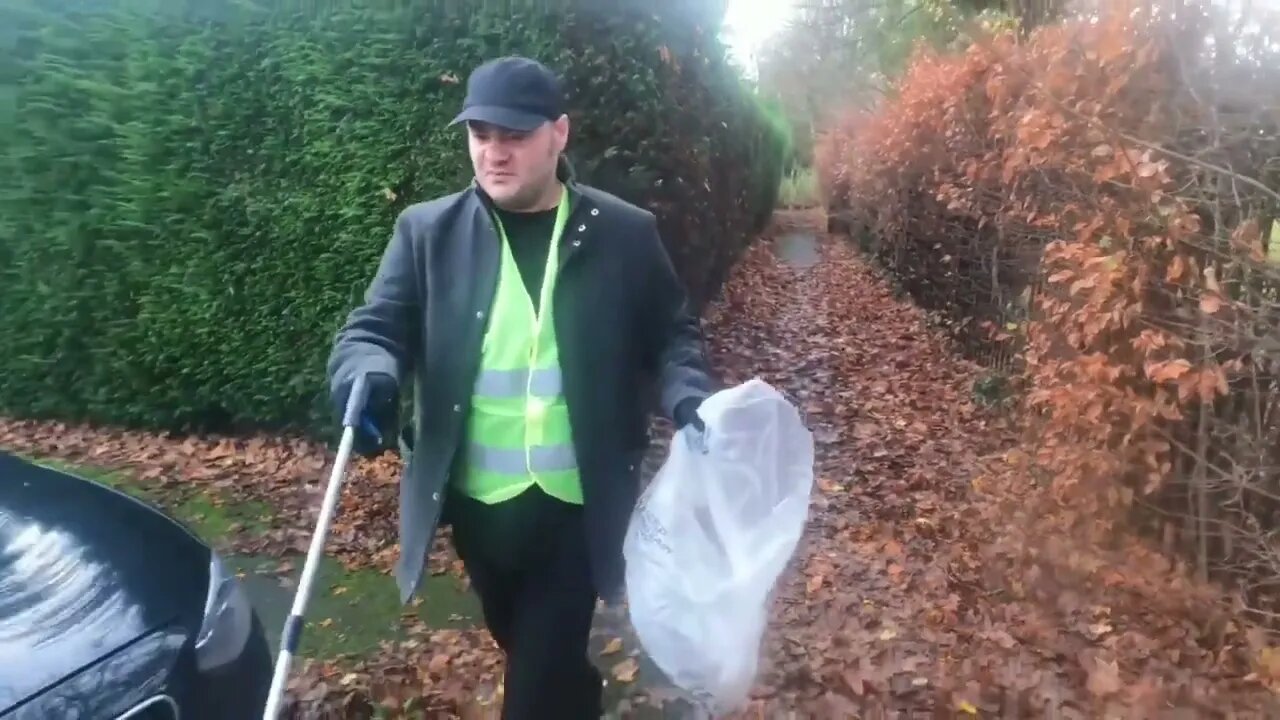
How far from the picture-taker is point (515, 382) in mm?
2617

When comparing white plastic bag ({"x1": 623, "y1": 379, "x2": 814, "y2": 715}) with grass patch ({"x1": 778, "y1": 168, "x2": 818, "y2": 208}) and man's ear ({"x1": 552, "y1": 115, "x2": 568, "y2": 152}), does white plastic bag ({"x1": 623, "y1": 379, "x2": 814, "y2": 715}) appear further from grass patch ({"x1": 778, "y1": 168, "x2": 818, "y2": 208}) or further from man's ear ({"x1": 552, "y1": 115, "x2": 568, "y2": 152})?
grass patch ({"x1": 778, "y1": 168, "x2": 818, "y2": 208})

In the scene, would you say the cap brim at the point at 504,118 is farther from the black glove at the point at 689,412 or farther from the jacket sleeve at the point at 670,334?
the black glove at the point at 689,412

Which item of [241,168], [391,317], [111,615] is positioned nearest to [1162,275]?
[391,317]

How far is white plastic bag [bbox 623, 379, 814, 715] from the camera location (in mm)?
2594

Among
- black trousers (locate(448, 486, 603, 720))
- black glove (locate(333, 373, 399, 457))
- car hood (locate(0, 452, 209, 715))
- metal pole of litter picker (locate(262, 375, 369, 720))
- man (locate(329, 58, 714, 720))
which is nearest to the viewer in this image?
metal pole of litter picker (locate(262, 375, 369, 720))

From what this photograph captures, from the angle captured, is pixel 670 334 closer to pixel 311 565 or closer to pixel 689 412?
pixel 689 412

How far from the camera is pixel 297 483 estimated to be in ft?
20.0

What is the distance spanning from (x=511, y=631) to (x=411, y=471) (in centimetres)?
52

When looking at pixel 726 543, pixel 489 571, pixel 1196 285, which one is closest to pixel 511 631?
pixel 489 571

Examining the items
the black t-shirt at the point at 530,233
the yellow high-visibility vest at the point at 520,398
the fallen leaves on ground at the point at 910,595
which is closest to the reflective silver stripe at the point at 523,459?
the yellow high-visibility vest at the point at 520,398

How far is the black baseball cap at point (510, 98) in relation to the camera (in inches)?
97.3

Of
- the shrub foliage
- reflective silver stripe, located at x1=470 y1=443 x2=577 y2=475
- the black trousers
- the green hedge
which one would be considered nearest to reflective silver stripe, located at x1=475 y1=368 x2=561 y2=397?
reflective silver stripe, located at x1=470 y1=443 x2=577 y2=475

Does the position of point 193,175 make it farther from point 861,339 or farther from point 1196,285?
point 861,339

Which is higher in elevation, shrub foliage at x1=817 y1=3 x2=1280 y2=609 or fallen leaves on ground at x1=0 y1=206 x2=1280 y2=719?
shrub foliage at x1=817 y1=3 x2=1280 y2=609
